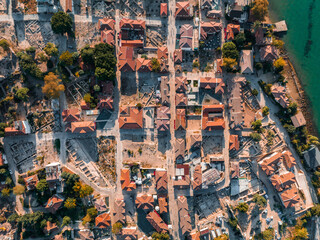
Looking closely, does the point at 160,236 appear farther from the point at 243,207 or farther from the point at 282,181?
the point at 282,181

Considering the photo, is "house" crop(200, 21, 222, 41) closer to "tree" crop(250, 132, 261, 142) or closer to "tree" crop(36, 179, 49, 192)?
"tree" crop(250, 132, 261, 142)

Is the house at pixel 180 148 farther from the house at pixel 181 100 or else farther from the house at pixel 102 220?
the house at pixel 102 220

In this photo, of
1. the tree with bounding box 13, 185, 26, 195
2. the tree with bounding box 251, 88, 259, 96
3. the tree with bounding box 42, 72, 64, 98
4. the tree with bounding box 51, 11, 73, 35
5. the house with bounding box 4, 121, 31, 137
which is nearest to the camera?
the tree with bounding box 51, 11, 73, 35

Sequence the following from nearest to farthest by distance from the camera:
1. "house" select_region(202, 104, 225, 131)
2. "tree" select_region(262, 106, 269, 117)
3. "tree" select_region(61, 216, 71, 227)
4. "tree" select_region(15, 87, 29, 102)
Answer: "tree" select_region(15, 87, 29, 102) < "tree" select_region(61, 216, 71, 227) < "house" select_region(202, 104, 225, 131) < "tree" select_region(262, 106, 269, 117)

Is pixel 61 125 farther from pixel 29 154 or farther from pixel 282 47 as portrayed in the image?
pixel 282 47

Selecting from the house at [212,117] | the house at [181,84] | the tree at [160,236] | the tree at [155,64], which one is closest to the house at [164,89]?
the house at [181,84]

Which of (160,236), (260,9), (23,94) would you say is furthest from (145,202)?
(260,9)

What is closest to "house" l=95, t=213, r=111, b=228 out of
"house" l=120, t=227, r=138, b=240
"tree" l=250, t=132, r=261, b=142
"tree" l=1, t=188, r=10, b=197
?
"house" l=120, t=227, r=138, b=240
